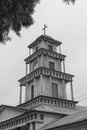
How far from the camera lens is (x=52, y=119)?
3130 centimetres

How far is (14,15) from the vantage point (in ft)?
23.1

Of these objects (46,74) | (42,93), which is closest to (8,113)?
(42,93)

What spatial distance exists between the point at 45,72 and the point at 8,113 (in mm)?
8337

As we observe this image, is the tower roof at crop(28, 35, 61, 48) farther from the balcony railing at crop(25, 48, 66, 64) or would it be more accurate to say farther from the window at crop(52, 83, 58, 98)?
the window at crop(52, 83, 58, 98)

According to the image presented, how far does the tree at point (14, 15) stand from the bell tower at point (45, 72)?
2660cm

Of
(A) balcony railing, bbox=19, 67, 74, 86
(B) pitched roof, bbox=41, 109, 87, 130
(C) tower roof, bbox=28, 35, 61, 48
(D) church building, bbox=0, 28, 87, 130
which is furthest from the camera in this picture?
(C) tower roof, bbox=28, 35, 61, 48

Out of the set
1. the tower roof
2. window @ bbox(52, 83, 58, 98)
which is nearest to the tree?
window @ bbox(52, 83, 58, 98)

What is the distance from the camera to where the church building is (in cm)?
3047

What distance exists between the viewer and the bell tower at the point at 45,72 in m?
35.0

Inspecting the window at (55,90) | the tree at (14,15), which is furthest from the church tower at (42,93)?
the tree at (14,15)

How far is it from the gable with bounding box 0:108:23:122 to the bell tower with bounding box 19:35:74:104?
3.30 m

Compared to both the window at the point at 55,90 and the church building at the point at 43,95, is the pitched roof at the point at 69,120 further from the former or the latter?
the window at the point at 55,90

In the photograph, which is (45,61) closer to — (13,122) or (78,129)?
(13,122)

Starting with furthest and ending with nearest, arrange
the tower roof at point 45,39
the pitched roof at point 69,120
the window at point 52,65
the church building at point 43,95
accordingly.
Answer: the tower roof at point 45,39
the window at point 52,65
the church building at point 43,95
the pitched roof at point 69,120
